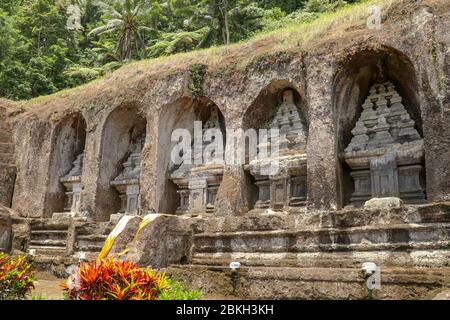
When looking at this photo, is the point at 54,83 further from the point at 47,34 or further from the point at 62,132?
the point at 62,132

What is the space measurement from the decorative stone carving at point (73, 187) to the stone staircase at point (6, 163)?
7.69 feet

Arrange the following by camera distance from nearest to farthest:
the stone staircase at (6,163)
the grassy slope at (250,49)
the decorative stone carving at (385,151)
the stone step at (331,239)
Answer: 1. the stone step at (331,239)
2. the decorative stone carving at (385,151)
3. the grassy slope at (250,49)
4. the stone staircase at (6,163)

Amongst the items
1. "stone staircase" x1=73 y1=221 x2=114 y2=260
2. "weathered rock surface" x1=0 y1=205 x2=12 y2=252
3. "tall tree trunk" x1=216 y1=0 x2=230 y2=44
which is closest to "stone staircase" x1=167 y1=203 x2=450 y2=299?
"stone staircase" x1=73 y1=221 x2=114 y2=260

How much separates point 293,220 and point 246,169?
3.19 meters

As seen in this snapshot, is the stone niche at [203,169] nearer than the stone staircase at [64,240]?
No

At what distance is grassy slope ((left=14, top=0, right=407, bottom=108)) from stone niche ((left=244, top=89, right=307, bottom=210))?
5.02 ft

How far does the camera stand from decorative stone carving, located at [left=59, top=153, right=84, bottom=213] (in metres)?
17.0

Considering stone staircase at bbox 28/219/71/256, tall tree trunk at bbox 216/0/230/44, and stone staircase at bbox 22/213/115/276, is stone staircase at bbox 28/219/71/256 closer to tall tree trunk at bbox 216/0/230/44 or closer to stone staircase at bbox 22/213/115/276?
stone staircase at bbox 22/213/115/276

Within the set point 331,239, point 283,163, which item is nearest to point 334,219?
point 331,239

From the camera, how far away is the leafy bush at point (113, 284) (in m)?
4.89

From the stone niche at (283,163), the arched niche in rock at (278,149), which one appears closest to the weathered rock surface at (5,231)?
the arched niche in rock at (278,149)

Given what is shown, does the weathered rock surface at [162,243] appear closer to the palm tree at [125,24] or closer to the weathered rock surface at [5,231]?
the weathered rock surface at [5,231]
